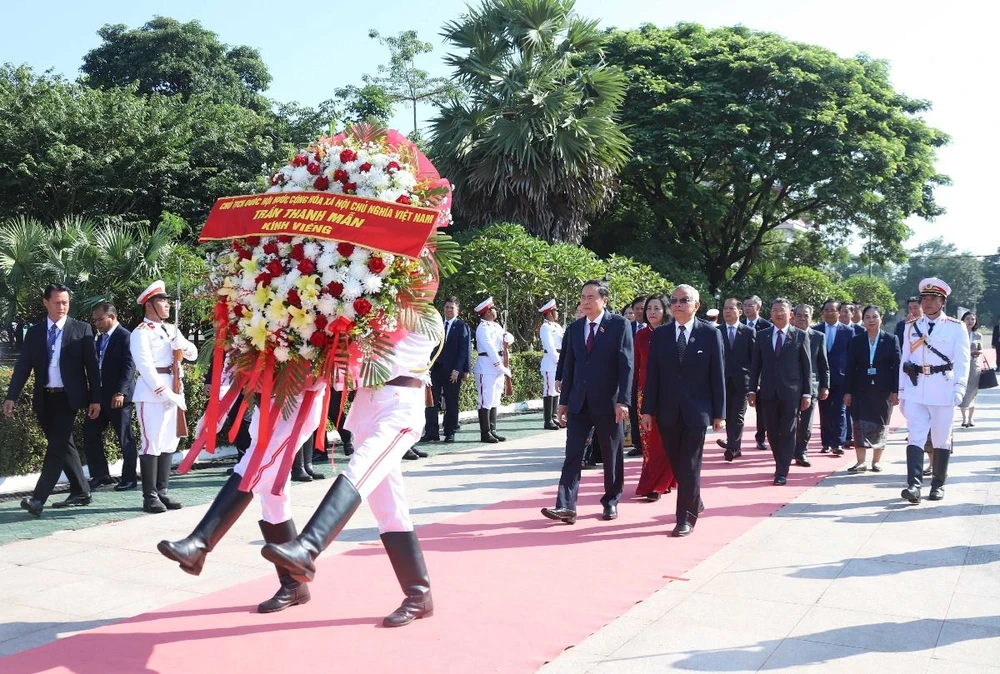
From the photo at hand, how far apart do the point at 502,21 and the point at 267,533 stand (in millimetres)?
17993

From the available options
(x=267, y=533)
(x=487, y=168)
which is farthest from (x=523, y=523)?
(x=487, y=168)

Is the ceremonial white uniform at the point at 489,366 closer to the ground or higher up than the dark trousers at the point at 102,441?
higher up

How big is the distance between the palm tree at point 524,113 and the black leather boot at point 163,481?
13658 mm

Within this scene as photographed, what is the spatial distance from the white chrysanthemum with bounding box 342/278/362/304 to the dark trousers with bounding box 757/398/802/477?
6333 millimetres

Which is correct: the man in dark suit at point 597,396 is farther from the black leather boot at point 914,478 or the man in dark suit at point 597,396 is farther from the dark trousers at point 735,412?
the dark trousers at point 735,412

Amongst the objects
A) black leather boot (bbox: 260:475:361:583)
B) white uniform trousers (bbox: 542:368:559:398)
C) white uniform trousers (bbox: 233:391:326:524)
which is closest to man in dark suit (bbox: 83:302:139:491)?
white uniform trousers (bbox: 233:391:326:524)

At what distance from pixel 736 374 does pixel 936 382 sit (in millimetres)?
3282

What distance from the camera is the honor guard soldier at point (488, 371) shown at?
41.4ft

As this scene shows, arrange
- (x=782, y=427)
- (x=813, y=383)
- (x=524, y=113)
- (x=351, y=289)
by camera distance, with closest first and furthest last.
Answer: (x=351, y=289)
(x=782, y=427)
(x=813, y=383)
(x=524, y=113)

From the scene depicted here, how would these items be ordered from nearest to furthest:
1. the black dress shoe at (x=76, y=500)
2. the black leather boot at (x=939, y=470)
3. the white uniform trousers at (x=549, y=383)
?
the black dress shoe at (x=76, y=500)
the black leather boot at (x=939, y=470)
the white uniform trousers at (x=549, y=383)

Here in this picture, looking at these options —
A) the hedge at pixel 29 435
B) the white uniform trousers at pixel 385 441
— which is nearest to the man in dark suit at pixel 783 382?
the white uniform trousers at pixel 385 441

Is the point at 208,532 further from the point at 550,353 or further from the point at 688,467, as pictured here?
the point at 550,353

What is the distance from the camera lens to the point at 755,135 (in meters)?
28.0

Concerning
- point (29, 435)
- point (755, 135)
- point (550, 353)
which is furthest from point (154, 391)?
point (755, 135)
